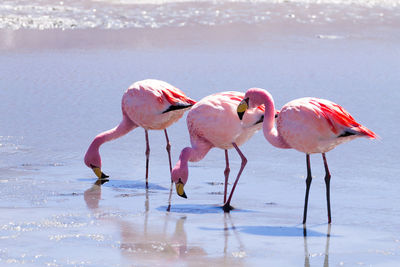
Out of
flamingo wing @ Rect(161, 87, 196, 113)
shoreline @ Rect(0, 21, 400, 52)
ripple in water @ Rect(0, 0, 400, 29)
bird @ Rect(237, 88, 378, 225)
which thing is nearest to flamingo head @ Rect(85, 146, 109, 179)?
flamingo wing @ Rect(161, 87, 196, 113)

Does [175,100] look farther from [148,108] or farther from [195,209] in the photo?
[195,209]

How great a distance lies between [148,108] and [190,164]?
2.25 feet

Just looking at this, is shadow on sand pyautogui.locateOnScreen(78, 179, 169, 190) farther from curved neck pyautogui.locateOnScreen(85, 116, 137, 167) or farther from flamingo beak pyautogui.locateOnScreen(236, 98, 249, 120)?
flamingo beak pyautogui.locateOnScreen(236, 98, 249, 120)

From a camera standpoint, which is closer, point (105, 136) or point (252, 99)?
point (252, 99)

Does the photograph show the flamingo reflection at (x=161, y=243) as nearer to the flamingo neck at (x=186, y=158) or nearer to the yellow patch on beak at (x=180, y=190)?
the yellow patch on beak at (x=180, y=190)

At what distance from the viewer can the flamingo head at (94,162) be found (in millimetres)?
6754

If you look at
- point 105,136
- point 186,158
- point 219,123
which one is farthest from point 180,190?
point 105,136

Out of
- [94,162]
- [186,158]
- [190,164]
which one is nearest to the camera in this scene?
[186,158]

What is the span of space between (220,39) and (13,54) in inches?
139

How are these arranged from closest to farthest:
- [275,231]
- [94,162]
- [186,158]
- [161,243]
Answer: [161,243] → [275,231] → [186,158] → [94,162]

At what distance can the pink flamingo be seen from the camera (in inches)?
268

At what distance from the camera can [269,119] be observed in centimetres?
587

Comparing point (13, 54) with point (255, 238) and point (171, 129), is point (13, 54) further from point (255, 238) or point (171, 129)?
point (255, 238)

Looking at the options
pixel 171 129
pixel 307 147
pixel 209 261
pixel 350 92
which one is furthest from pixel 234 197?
pixel 350 92
